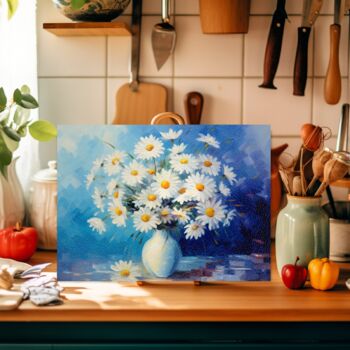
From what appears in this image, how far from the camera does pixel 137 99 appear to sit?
181cm

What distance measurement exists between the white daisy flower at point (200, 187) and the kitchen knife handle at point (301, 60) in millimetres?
539

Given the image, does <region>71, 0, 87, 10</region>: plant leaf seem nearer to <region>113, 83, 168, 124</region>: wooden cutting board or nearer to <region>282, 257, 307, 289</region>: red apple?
<region>113, 83, 168, 124</region>: wooden cutting board

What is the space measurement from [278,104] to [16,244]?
77 cm

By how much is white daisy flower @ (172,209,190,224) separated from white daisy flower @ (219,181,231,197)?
→ 9cm

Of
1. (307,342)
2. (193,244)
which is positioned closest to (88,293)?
(193,244)

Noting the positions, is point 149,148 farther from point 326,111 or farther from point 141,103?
point 326,111

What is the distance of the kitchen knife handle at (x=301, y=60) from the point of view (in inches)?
69.8

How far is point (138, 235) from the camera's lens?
54.5 inches

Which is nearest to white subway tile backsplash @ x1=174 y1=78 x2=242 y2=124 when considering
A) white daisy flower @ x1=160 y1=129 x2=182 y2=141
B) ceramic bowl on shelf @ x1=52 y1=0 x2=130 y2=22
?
ceramic bowl on shelf @ x1=52 y1=0 x2=130 y2=22

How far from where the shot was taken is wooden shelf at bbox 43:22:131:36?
1.68 meters

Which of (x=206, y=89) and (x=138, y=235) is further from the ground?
(x=206, y=89)

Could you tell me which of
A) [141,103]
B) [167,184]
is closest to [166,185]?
[167,184]

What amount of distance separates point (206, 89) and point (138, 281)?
0.66 meters

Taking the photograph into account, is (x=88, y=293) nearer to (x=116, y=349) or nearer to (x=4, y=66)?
(x=116, y=349)
